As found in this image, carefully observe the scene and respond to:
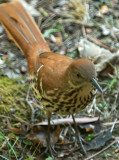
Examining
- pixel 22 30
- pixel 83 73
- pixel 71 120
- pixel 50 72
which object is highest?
pixel 22 30

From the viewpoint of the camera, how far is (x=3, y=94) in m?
4.02

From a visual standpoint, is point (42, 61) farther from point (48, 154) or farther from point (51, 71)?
point (48, 154)

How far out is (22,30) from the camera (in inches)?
158

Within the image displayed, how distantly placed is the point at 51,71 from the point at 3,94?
94 cm

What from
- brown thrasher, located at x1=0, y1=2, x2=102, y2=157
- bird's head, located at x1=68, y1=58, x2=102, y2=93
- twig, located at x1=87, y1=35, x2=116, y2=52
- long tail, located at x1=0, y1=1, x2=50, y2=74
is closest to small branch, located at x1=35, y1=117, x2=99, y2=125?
brown thrasher, located at x1=0, y1=2, x2=102, y2=157

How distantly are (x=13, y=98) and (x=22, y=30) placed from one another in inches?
34.1

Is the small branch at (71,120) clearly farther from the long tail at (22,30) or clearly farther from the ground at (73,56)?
the long tail at (22,30)

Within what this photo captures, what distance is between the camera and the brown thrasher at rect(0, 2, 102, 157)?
2.97 metres

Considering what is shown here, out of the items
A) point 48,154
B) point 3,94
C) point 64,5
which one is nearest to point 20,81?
point 3,94

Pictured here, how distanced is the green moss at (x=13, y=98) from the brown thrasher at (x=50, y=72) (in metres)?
0.48

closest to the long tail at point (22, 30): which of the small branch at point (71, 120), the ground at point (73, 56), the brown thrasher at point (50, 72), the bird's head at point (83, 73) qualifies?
the brown thrasher at point (50, 72)

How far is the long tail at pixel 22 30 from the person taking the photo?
3.96 m

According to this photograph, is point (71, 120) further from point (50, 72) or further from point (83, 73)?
point (83, 73)

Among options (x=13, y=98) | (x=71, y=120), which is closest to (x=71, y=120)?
(x=71, y=120)
